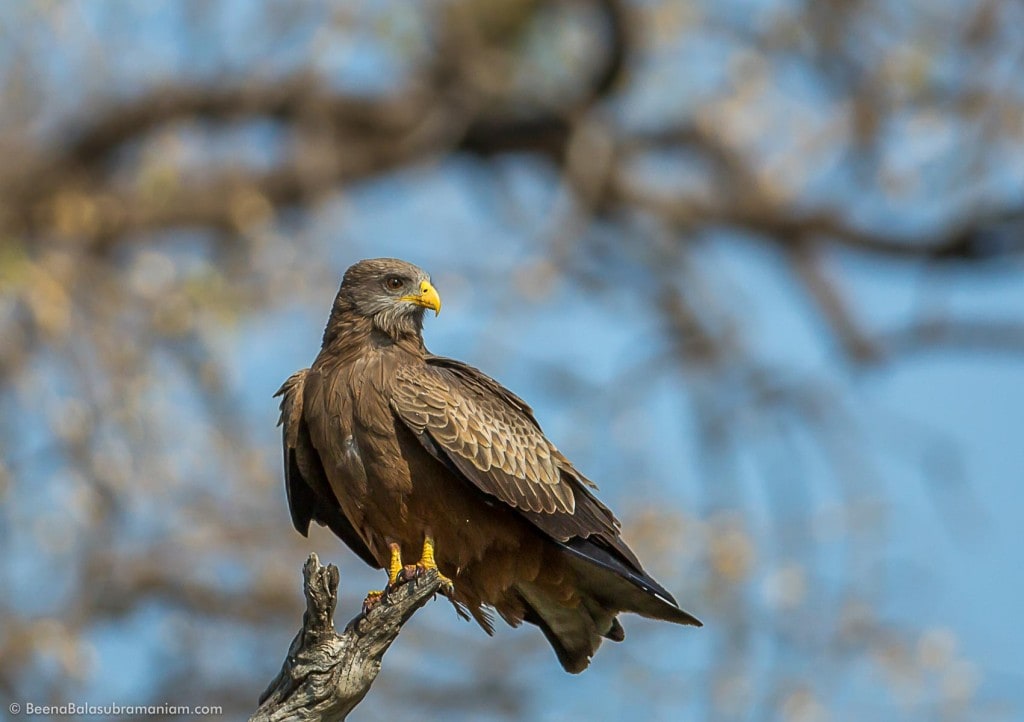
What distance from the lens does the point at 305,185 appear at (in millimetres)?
11297

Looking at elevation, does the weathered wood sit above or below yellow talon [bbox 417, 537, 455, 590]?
below

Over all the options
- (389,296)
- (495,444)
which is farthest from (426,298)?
(495,444)

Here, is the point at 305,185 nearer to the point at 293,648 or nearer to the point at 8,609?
the point at 8,609

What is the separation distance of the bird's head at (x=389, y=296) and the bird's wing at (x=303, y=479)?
0.99 ft

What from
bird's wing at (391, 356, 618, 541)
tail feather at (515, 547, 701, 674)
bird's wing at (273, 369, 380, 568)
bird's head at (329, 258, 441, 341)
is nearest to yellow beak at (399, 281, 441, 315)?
bird's head at (329, 258, 441, 341)

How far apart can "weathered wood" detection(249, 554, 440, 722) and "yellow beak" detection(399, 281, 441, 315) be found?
1274 millimetres

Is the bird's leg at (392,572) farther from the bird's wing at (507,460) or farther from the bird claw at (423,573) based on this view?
the bird's wing at (507,460)

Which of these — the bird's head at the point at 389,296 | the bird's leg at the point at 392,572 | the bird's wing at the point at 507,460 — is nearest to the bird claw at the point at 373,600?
the bird's leg at the point at 392,572

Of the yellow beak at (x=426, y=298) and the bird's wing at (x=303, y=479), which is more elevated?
the yellow beak at (x=426, y=298)

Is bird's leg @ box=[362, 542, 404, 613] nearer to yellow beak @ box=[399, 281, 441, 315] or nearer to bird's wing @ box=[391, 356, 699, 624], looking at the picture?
bird's wing @ box=[391, 356, 699, 624]

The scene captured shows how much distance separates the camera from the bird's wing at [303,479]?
493 centimetres

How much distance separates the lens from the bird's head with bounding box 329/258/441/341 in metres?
5.23

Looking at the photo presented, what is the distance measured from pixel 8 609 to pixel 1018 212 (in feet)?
23.6

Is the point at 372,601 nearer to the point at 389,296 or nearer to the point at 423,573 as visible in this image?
the point at 423,573
